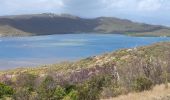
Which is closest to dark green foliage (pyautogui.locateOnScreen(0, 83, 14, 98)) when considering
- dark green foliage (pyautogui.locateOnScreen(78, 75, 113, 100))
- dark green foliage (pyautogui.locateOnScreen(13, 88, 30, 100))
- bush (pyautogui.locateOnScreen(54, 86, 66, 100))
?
dark green foliage (pyautogui.locateOnScreen(13, 88, 30, 100))

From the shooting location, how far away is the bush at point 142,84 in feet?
62.5

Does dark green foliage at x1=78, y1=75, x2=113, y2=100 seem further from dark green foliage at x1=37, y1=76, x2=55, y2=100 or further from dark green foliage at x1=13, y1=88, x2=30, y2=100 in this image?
dark green foliage at x1=13, y1=88, x2=30, y2=100

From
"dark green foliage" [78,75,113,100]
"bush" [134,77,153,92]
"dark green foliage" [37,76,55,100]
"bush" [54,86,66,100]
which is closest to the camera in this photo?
"dark green foliage" [78,75,113,100]

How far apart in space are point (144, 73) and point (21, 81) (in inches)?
363

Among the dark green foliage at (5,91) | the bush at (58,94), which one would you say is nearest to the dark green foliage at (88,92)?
the bush at (58,94)

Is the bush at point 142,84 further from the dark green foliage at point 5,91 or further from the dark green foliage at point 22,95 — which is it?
the dark green foliage at point 5,91

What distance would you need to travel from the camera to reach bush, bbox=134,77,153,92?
62.5ft

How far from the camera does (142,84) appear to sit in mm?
19078

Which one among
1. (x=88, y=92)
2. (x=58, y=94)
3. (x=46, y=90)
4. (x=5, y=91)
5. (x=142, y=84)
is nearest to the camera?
(x=88, y=92)

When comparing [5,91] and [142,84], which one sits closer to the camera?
[142,84]

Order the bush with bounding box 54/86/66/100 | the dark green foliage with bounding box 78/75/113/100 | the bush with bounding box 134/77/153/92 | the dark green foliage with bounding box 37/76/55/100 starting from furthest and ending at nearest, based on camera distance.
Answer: the bush with bounding box 54/86/66/100
the dark green foliage with bounding box 37/76/55/100
the bush with bounding box 134/77/153/92
the dark green foliage with bounding box 78/75/113/100

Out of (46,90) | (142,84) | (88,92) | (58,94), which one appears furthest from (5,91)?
(142,84)

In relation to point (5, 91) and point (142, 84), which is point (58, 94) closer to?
point (5, 91)

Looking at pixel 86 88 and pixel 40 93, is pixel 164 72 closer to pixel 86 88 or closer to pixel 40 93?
pixel 86 88
